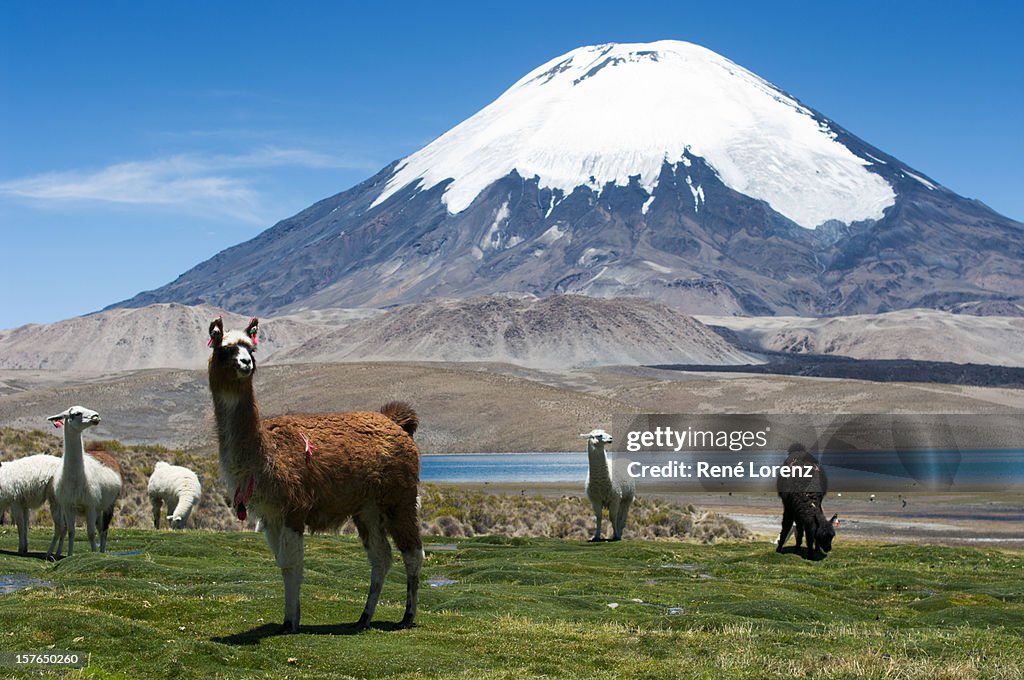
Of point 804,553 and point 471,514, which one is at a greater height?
point 804,553

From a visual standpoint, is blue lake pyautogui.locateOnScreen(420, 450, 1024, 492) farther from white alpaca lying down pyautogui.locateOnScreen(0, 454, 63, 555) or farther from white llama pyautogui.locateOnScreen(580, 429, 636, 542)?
white alpaca lying down pyautogui.locateOnScreen(0, 454, 63, 555)

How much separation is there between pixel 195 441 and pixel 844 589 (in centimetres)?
11289

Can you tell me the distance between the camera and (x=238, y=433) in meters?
12.6

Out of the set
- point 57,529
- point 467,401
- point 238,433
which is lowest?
point 57,529

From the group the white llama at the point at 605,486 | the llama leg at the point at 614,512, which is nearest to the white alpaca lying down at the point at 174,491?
the white llama at the point at 605,486

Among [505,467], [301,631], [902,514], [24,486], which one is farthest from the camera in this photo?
[505,467]

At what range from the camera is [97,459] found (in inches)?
878

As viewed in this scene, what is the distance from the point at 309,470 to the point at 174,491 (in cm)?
2054

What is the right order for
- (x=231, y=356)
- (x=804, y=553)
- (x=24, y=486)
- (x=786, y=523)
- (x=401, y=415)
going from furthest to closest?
(x=786, y=523)
(x=804, y=553)
(x=24, y=486)
(x=401, y=415)
(x=231, y=356)

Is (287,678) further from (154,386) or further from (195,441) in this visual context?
(154,386)

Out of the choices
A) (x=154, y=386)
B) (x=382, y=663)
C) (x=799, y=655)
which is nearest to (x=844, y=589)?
(x=799, y=655)

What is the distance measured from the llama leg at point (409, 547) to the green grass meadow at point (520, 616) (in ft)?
1.11

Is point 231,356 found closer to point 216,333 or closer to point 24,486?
point 216,333

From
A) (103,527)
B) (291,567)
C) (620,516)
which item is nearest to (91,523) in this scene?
(103,527)
